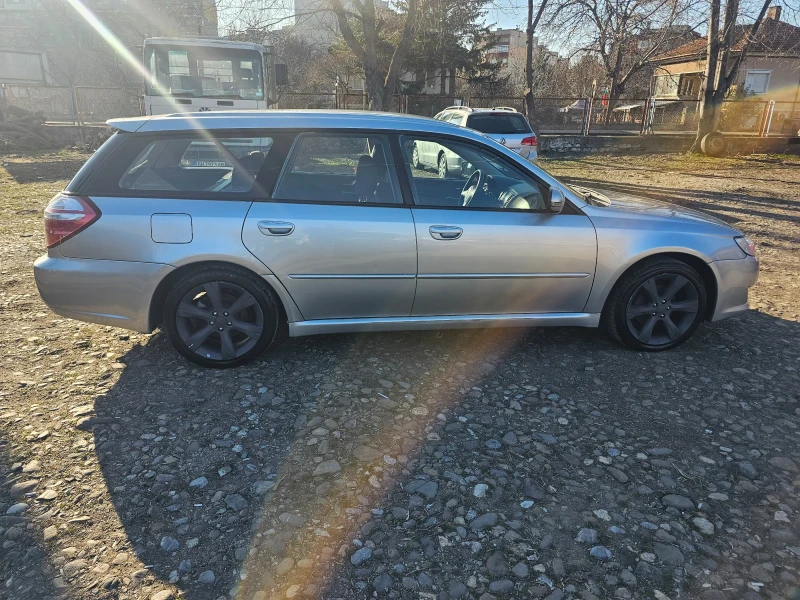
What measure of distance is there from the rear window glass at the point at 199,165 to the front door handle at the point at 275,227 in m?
0.28

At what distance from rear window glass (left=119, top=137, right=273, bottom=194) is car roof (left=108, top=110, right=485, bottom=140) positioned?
0.32 ft

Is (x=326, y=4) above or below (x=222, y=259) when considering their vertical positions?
above

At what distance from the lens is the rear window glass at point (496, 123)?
1291cm

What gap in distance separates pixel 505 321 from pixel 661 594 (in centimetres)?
211

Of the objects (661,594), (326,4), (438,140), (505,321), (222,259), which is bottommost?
(661,594)

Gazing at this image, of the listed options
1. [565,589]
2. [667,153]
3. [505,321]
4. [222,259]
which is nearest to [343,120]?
[222,259]

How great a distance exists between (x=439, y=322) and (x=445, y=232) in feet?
2.11

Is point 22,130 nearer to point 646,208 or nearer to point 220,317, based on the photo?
point 220,317

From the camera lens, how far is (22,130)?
20.0 m

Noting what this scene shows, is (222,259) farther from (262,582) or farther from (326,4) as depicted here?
(326,4)

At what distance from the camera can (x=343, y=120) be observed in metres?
3.86

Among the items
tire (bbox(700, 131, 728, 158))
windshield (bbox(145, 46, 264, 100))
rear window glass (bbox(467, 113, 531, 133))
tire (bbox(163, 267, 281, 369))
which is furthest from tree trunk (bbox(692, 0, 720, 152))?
tire (bbox(163, 267, 281, 369))

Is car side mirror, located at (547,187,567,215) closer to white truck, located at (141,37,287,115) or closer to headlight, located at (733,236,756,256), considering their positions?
headlight, located at (733,236,756,256)

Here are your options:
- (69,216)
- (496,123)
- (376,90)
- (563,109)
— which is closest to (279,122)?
(69,216)
